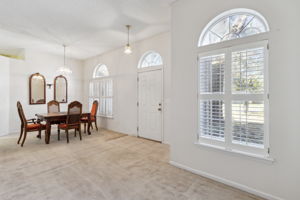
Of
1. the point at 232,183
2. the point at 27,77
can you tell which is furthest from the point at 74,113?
the point at 232,183

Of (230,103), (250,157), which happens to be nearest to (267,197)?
(250,157)

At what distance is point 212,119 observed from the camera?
2264 mm

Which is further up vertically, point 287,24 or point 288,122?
point 287,24

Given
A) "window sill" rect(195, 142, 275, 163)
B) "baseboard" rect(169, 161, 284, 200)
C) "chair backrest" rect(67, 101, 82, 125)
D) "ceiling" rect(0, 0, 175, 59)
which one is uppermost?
"ceiling" rect(0, 0, 175, 59)

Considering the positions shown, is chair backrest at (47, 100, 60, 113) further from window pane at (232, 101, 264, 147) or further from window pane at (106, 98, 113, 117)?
window pane at (232, 101, 264, 147)

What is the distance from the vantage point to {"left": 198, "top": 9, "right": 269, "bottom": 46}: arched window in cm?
198

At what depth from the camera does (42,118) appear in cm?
405

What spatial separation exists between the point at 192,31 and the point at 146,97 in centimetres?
237

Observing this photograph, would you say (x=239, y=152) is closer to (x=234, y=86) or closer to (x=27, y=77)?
(x=234, y=86)

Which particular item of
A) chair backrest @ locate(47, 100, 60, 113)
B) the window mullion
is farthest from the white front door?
chair backrest @ locate(47, 100, 60, 113)

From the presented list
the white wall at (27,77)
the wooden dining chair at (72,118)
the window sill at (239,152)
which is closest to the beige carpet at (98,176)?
the window sill at (239,152)

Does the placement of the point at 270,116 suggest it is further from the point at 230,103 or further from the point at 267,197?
the point at 267,197

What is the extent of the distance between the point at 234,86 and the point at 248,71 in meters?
0.25

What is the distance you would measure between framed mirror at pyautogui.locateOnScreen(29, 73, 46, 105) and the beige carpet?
2328 millimetres
